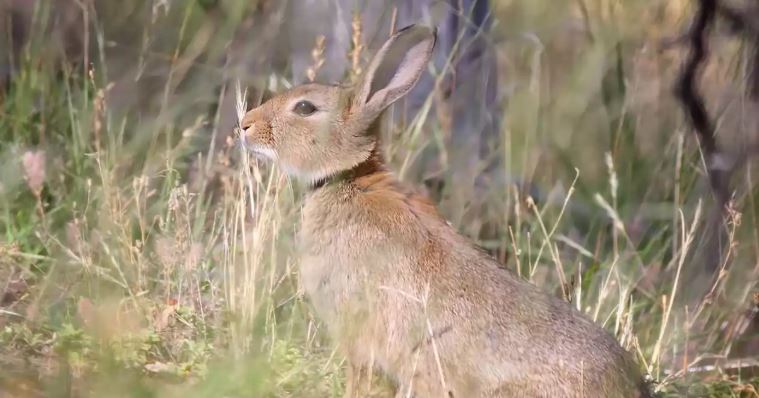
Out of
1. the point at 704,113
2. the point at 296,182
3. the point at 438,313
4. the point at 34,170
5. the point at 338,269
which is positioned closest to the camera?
the point at 438,313

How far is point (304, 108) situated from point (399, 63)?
0.46 metres

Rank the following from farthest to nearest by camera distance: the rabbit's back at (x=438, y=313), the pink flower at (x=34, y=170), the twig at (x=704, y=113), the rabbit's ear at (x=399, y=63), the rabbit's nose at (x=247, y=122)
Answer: the twig at (x=704, y=113), the rabbit's nose at (x=247, y=122), the pink flower at (x=34, y=170), the rabbit's ear at (x=399, y=63), the rabbit's back at (x=438, y=313)

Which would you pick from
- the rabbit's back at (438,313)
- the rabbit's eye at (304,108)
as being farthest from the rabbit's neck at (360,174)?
the rabbit's eye at (304,108)

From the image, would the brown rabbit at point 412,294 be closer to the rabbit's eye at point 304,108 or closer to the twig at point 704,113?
the rabbit's eye at point 304,108

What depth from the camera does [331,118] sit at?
5590 millimetres

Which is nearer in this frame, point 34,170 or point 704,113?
point 34,170

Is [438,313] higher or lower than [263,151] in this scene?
lower

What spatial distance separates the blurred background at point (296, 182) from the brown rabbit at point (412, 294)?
0.20 meters

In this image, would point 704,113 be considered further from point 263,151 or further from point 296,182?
point 263,151

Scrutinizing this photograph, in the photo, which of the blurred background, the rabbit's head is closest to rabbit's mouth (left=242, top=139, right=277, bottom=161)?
the rabbit's head

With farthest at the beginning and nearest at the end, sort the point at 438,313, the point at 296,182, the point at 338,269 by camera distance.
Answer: the point at 296,182 < the point at 338,269 < the point at 438,313

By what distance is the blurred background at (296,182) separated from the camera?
5.09 meters

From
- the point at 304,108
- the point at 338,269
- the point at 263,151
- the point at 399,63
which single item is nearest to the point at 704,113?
the point at 399,63

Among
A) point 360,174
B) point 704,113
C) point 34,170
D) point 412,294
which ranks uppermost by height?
point 34,170
